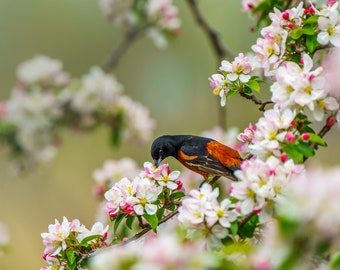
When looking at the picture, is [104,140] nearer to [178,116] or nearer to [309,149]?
[178,116]

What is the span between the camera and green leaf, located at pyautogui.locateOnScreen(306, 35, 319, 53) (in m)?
1.82

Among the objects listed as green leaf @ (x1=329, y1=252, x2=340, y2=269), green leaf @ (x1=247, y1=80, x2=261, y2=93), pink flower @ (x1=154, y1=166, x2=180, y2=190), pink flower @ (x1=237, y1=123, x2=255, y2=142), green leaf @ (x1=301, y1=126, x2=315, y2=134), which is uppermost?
green leaf @ (x1=247, y1=80, x2=261, y2=93)

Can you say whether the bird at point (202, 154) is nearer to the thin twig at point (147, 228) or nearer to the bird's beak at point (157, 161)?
the bird's beak at point (157, 161)

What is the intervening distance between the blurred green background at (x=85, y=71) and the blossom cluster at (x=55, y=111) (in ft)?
5.75

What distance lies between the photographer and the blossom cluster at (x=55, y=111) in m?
4.20

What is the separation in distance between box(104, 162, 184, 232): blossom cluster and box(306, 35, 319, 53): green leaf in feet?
1.53

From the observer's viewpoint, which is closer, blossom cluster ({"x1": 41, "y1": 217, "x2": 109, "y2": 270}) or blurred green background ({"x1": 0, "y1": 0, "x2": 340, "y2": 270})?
blossom cluster ({"x1": 41, "y1": 217, "x2": 109, "y2": 270})

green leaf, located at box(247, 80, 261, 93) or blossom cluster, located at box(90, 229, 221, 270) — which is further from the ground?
green leaf, located at box(247, 80, 261, 93)

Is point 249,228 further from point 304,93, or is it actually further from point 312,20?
point 312,20

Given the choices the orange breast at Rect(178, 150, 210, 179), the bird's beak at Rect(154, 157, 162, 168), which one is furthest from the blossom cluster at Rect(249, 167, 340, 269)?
the bird's beak at Rect(154, 157, 162, 168)

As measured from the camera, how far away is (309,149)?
1.53 metres

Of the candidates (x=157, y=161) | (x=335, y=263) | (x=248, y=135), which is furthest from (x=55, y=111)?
(x=335, y=263)

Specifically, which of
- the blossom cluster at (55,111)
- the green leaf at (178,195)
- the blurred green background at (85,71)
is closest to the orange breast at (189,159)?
the green leaf at (178,195)

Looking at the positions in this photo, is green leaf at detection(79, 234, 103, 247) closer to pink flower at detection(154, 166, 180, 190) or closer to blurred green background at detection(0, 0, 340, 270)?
pink flower at detection(154, 166, 180, 190)
